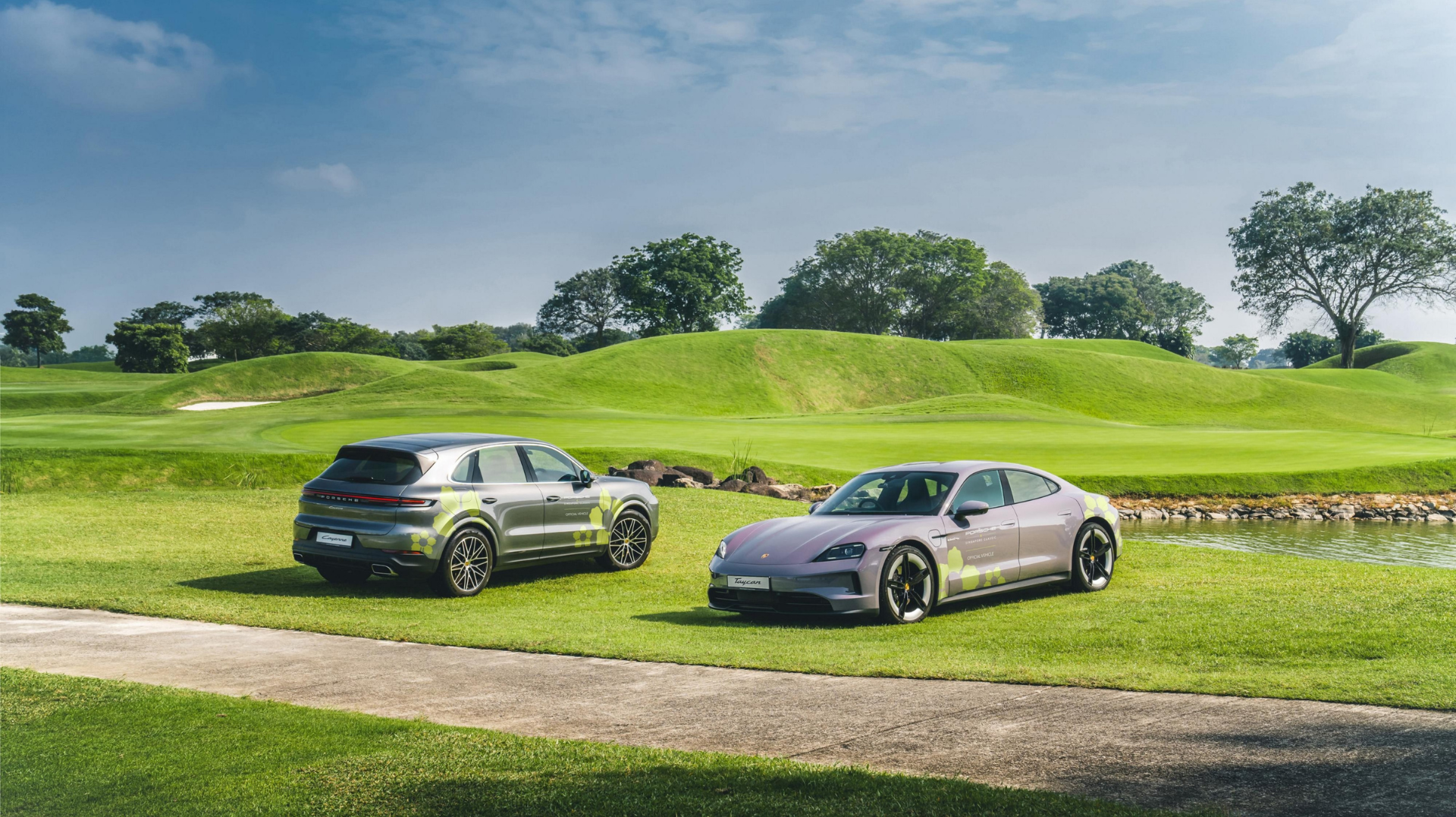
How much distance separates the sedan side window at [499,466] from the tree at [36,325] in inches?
4501

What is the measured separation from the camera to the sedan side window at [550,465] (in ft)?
45.6

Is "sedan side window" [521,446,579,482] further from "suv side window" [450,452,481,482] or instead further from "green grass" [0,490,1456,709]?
"green grass" [0,490,1456,709]

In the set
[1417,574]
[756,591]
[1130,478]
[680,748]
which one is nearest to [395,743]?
[680,748]

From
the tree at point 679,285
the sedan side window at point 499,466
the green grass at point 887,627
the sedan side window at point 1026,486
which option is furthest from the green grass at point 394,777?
the tree at point 679,285

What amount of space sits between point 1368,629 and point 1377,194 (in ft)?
311

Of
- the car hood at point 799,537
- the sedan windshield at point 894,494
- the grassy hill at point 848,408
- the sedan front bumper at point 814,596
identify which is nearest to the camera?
the sedan front bumper at point 814,596

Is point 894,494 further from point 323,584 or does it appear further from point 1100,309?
point 1100,309

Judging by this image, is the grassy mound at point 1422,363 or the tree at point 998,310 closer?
the grassy mound at point 1422,363

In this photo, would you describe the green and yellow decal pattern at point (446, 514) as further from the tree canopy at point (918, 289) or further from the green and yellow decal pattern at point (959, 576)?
the tree canopy at point (918, 289)

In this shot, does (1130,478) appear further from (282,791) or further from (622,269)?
(622,269)

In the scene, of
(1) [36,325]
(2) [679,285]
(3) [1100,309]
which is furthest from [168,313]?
(3) [1100,309]

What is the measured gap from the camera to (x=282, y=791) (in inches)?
196

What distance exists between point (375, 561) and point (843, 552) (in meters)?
5.43

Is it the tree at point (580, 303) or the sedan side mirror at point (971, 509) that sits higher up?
the tree at point (580, 303)
